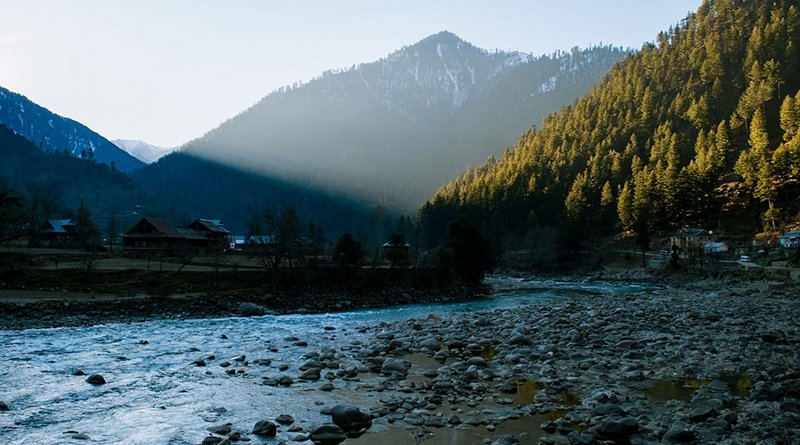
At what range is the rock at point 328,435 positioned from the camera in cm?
866

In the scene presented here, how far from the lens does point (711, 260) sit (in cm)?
6069

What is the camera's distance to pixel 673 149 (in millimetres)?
87875

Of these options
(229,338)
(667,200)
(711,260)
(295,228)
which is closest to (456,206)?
(667,200)

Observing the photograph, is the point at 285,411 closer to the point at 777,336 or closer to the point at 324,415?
the point at 324,415

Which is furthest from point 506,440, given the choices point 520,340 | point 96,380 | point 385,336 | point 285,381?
point 385,336

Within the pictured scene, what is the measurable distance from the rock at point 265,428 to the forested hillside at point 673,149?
73.0m

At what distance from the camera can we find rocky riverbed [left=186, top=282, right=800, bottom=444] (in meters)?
8.61

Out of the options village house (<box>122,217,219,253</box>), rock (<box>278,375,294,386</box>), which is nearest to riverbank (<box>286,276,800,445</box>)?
rock (<box>278,375,294,386</box>)

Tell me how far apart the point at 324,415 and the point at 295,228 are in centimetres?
3837

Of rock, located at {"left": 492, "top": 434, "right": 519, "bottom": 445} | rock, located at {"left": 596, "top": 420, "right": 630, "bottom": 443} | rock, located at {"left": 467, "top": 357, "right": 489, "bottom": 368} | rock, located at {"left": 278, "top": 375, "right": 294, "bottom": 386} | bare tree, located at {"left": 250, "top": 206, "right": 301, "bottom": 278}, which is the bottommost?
rock, located at {"left": 278, "top": 375, "right": 294, "bottom": 386}

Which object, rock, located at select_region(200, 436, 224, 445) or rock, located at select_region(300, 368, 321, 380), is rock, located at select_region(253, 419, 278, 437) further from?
rock, located at select_region(300, 368, 321, 380)

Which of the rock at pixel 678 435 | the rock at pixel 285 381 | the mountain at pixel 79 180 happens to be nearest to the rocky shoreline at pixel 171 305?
the rock at pixel 285 381

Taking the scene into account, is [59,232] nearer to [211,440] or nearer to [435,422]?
[211,440]

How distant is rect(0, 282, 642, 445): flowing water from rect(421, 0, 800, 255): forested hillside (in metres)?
67.8
